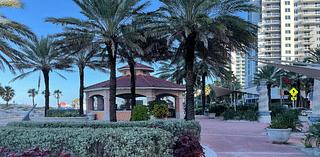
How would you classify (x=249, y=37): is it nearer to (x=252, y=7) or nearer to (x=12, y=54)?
(x=252, y=7)

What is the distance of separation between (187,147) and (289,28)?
89.4 metres

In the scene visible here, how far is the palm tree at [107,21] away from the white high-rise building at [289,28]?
72.7 metres

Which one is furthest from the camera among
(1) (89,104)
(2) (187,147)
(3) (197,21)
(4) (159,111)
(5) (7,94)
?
(5) (7,94)

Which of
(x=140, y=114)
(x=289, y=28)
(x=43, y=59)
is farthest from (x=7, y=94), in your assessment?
(x=289, y=28)

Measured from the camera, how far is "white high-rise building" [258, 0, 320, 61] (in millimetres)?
82113

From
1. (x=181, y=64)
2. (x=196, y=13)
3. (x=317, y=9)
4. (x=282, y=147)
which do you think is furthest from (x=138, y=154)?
(x=317, y=9)

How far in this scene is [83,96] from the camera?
28.6m

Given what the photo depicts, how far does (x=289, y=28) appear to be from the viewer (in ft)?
277

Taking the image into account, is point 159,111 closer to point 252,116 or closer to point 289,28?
point 252,116

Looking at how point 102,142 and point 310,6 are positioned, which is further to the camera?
point 310,6

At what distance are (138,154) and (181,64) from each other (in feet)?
96.8

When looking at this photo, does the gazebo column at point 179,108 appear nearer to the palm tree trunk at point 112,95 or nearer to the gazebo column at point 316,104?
the palm tree trunk at point 112,95

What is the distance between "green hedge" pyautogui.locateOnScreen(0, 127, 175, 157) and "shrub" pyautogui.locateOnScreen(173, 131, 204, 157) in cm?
23

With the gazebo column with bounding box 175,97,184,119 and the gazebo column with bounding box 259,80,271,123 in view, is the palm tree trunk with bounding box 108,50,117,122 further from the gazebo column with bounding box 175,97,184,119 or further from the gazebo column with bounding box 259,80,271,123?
the gazebo column with bounding box 259,80,271,123
